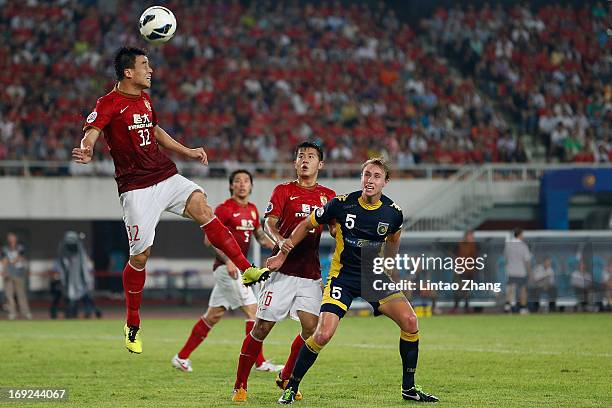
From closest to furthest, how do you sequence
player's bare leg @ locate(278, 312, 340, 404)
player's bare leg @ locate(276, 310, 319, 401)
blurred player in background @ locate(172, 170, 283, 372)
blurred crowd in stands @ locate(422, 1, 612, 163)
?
1. player's bare leg @ locate(278, 312, 340, 404)
2. player's bare leg @ locate(276, 310, 319, 401)
3. blurred player in background @ locate(172, 170, 283, 372)
4. blurred crowd in stands @ locate(422, 1, 612, 163)

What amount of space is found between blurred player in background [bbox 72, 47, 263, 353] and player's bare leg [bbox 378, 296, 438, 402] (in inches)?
53.7

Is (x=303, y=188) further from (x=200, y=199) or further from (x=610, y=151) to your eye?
(x=610, y=151)

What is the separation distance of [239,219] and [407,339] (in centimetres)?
421

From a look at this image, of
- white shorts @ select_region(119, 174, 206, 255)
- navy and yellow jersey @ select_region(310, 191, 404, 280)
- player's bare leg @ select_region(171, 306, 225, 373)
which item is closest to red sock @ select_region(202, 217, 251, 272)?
white shorts @ select_region(119, 174, 206, 255)

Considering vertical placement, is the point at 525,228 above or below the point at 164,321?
above

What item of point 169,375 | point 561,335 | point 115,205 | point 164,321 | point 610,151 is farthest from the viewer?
point 610,151

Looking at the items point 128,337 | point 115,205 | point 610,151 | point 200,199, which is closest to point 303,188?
point 200,199

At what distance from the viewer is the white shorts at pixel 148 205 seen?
10.4 m

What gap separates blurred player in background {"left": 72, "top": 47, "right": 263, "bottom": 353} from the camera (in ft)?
33.8

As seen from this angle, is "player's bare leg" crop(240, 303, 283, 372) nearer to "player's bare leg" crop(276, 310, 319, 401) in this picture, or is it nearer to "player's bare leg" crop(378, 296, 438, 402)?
"player's bare leg" crop(276, 310, 319, 401)

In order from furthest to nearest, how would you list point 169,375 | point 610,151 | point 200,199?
point 610,151 → point 169,375 → point 200,199

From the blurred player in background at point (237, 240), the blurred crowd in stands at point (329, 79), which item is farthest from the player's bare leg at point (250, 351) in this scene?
the blurred crowd in stands at point (329, 79)

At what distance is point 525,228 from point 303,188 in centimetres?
2018

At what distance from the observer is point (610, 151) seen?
31125 millimetres
